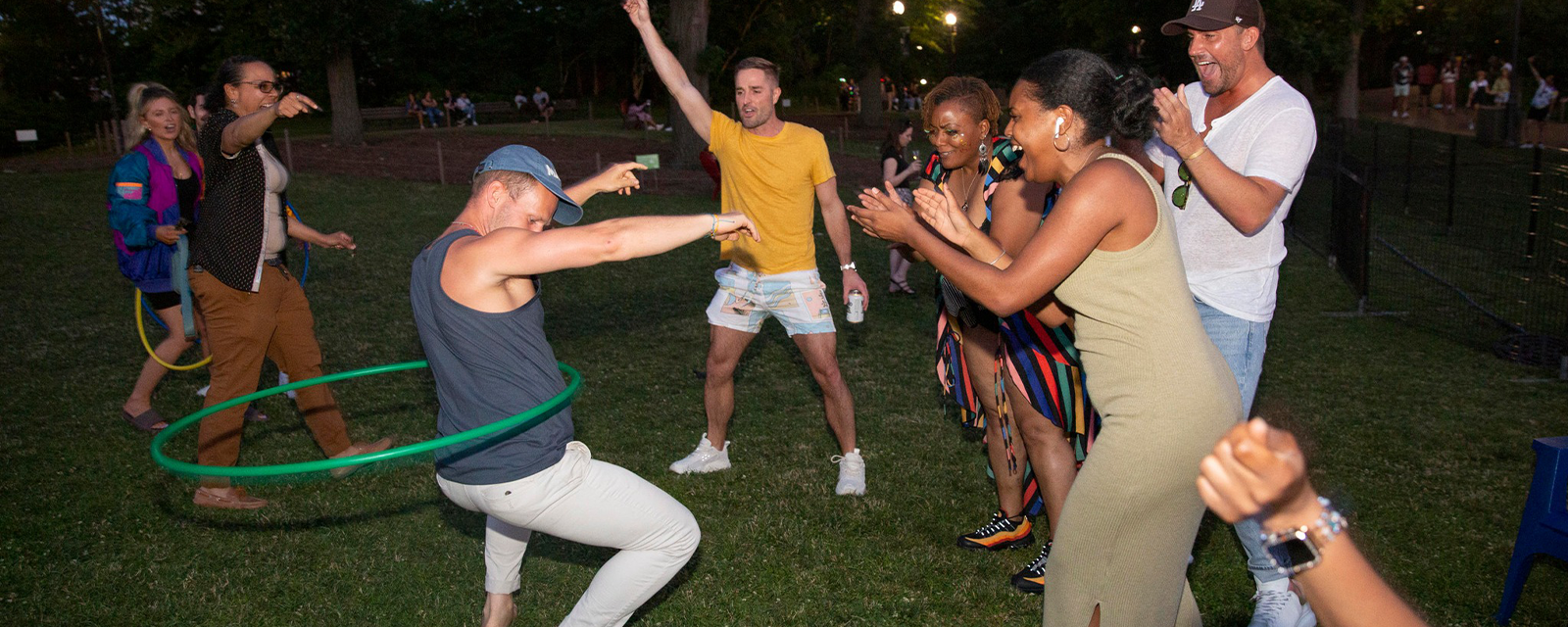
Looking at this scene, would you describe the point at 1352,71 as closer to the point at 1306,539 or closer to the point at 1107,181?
the point at 1107,181

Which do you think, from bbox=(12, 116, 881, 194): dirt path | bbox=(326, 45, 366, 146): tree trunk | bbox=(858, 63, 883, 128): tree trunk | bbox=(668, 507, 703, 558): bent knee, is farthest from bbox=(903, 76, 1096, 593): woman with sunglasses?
bbox=(858, 63, 883, 128): tree trunk

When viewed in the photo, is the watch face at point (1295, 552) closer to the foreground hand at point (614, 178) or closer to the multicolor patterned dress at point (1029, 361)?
the multicolor patterned dress at point (1029, 361)

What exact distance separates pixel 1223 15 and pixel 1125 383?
164 cm

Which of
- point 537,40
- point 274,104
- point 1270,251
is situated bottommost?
point 1270,251

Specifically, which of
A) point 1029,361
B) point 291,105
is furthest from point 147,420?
point 1029,361

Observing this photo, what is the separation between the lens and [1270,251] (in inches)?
144

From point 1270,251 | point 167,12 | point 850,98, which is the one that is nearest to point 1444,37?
point 850,98

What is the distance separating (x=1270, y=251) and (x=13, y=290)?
13269mm

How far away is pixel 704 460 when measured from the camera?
604 cm

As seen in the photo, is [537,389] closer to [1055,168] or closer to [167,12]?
[1055,168]

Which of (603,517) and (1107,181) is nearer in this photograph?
(1107,181)

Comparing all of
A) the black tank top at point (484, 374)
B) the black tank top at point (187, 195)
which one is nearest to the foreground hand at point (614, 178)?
the black tank top at point (484, 374)

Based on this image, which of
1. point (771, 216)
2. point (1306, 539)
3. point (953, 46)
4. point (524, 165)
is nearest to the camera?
point (1306, 539)

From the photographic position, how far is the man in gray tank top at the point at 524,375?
10.2 ft
